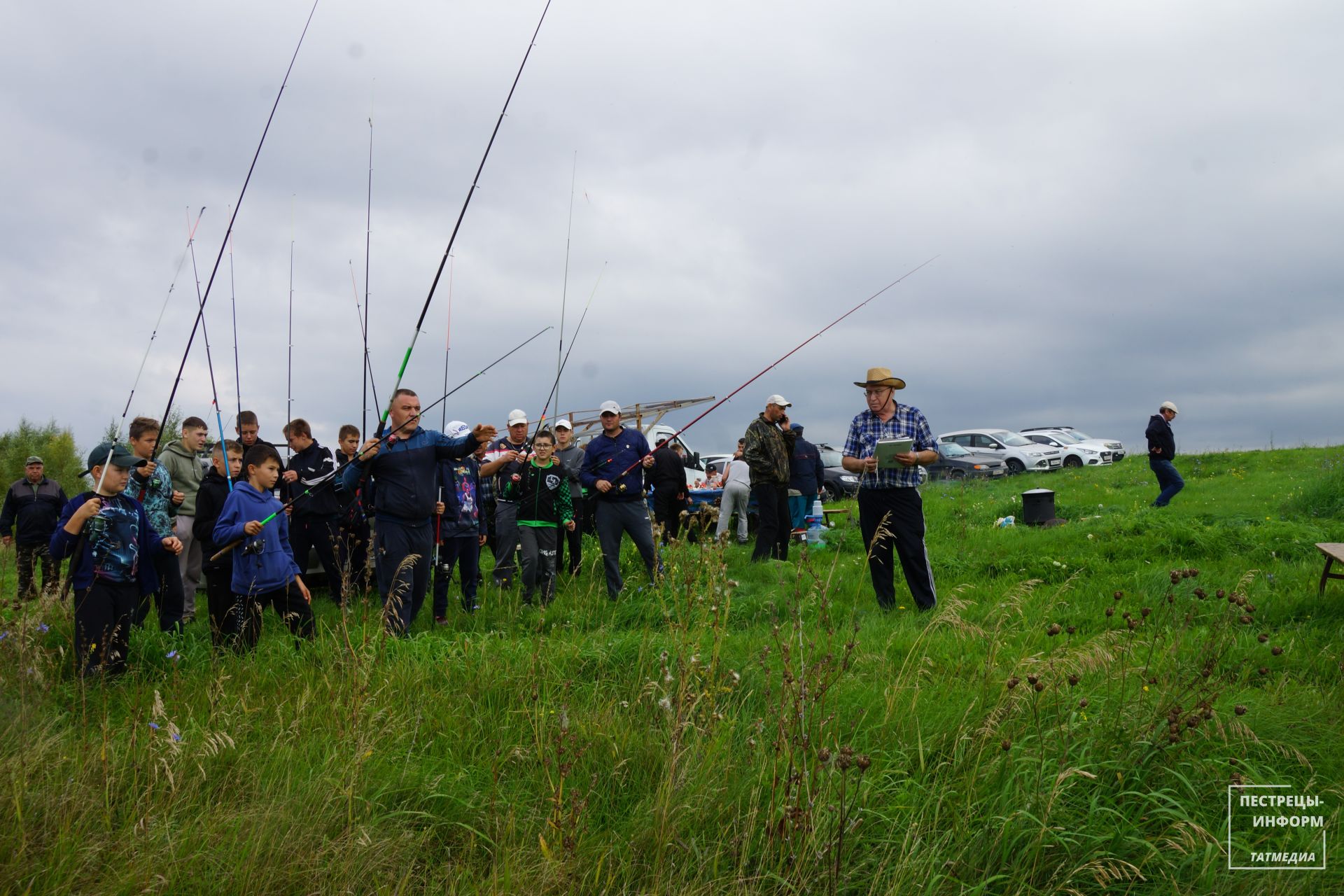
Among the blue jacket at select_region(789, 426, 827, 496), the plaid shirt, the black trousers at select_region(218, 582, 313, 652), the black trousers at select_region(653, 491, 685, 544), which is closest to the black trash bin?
the blue jacket at select_region(789, 426, 827, 496)

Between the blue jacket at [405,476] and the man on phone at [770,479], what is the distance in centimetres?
421

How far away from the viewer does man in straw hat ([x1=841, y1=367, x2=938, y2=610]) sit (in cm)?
671

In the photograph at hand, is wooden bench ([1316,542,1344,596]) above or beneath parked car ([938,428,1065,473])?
beneath

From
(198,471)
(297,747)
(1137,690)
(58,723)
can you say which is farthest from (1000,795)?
(198,471)

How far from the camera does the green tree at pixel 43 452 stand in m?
34.9

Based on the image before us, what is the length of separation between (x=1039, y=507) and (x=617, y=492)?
6.71 metres

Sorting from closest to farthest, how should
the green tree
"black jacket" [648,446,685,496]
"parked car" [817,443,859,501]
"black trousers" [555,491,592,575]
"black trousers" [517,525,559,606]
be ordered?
"black trousers" [517,525,559,606], "black trousers" [555,491,592,575], "black jacket" [648,446,685,496], "parked car" [817,443,859,501], the green tree

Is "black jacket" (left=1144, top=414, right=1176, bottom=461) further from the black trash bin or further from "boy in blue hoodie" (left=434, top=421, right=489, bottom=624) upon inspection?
"boy in blue hoodie" (left=434, top=421, right=489, bottom=624)

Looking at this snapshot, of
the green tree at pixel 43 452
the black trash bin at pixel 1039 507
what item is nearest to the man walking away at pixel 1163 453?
the black trash bin at pixel 1039 507

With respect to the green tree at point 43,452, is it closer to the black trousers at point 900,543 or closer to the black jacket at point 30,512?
the black jacket at point 30,512

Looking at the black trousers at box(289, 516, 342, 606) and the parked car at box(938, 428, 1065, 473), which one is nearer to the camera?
the black trousers at box(289, 516, 342, 606)

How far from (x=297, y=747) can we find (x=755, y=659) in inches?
82.8

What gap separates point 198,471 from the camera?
8336mm

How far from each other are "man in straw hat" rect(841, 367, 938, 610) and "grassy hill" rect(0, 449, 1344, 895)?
46.4 inches
